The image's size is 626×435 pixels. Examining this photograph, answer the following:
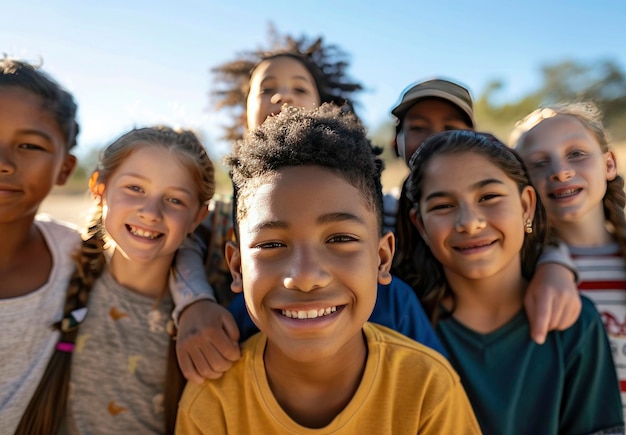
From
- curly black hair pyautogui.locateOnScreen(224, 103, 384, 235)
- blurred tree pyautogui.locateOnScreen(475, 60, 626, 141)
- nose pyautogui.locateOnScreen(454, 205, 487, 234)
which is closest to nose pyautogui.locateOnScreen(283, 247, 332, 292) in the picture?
curly black hair pyautogui.locateOnScreen(224, 103, 384, 235)

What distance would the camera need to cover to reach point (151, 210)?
2221 mm

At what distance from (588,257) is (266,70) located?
1.99 m

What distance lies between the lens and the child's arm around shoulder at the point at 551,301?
211cm

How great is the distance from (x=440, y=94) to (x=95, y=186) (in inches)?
73.1

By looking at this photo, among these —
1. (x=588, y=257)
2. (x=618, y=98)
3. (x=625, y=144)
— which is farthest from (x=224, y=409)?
(x=618, y=98)

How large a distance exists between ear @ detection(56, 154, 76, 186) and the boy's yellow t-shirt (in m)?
1.31

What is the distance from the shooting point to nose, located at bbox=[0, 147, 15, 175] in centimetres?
224

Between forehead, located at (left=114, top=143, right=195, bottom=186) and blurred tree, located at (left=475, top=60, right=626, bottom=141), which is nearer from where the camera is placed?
forehead, located at (left=114, top=143, right=195, bottom=186)

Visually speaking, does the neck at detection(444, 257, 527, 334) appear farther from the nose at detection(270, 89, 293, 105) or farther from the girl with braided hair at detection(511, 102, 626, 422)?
the nose at detection(270, 89, 293, 105)

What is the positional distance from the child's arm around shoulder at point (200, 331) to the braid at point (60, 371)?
1.33 feet

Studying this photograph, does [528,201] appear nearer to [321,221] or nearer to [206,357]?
[321,221]

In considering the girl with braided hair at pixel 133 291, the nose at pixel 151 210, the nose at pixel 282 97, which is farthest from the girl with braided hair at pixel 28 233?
the nose at pixel 282 97

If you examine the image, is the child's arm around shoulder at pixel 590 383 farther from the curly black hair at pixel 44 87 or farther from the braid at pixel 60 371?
the curly black hair at pixel 44 87

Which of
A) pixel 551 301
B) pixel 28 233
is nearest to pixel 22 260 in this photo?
pixel 28 233
